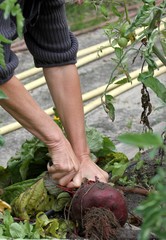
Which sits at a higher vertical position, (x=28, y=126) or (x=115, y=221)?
(x=28, y=126)

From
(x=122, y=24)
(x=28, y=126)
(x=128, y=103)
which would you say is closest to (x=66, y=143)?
(x=28, y=126)

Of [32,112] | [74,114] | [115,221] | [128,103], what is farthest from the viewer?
[128,103]

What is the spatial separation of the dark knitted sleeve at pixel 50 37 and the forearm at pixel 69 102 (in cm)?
4

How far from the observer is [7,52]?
281 centimetres

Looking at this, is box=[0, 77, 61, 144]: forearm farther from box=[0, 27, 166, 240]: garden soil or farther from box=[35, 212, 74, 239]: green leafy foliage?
box=[0, 27, 166, 240]: garden soil

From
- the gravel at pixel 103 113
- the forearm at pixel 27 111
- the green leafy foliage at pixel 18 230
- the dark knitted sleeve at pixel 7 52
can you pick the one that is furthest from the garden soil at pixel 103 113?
the green leafy foliage at pixel 18 230

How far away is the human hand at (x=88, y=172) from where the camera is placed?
292cm

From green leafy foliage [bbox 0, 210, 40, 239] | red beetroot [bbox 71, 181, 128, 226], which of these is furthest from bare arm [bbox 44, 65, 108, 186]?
green leafy foliage [bbox 0, 210, 40, 239]

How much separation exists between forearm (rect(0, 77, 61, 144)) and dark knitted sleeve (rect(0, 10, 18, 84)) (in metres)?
0.03

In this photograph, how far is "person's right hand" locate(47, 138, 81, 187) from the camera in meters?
2.91

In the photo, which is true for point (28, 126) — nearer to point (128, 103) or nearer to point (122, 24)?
point (122, 24)

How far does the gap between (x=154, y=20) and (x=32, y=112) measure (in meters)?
0.59

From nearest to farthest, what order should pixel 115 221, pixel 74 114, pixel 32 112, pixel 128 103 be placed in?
pixel 115 221 → pixel 32 112 → pixel 74 114 → pixel 128 103

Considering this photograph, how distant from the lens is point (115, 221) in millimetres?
2660
